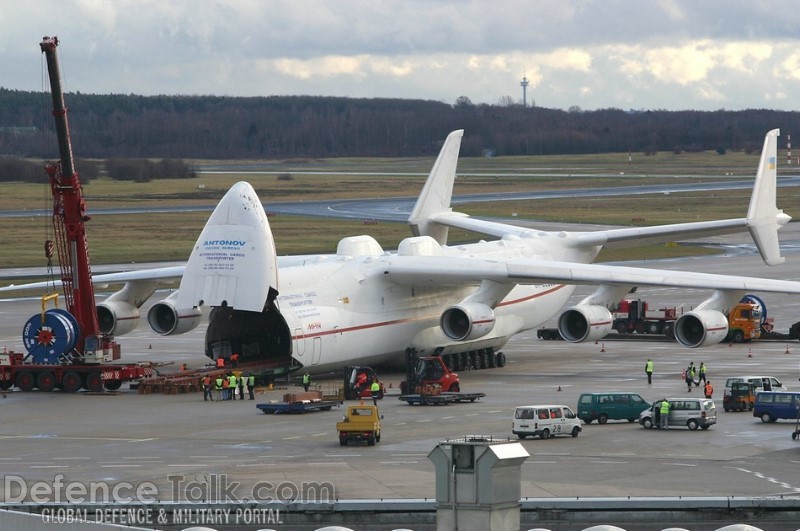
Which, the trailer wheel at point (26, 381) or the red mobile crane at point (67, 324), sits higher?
the red mobile crane at point (67, 324)

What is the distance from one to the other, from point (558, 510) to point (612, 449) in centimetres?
1278

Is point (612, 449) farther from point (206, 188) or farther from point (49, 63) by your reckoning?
point (206, 188)

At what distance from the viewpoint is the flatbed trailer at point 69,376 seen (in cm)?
5131

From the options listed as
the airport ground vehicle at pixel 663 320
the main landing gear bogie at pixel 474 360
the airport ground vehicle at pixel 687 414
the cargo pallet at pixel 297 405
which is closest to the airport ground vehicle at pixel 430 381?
the cargo pallet at pixel 297 405

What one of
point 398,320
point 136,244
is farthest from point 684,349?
point 136,244

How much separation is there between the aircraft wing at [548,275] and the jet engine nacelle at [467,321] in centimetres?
126

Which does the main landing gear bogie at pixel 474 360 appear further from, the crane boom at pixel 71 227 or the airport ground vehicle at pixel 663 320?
the crane boom at pixel 71 227

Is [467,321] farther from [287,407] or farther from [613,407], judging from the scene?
[613,407]

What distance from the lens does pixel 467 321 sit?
5344 centimetres

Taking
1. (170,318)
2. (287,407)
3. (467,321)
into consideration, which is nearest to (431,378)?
(467,321)

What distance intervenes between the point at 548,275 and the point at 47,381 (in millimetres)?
17734

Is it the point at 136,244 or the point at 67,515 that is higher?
the point at 136,244

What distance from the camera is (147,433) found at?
136ft

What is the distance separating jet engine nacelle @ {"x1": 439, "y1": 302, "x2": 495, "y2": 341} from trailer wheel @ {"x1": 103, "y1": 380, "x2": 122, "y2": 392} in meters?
11.6
